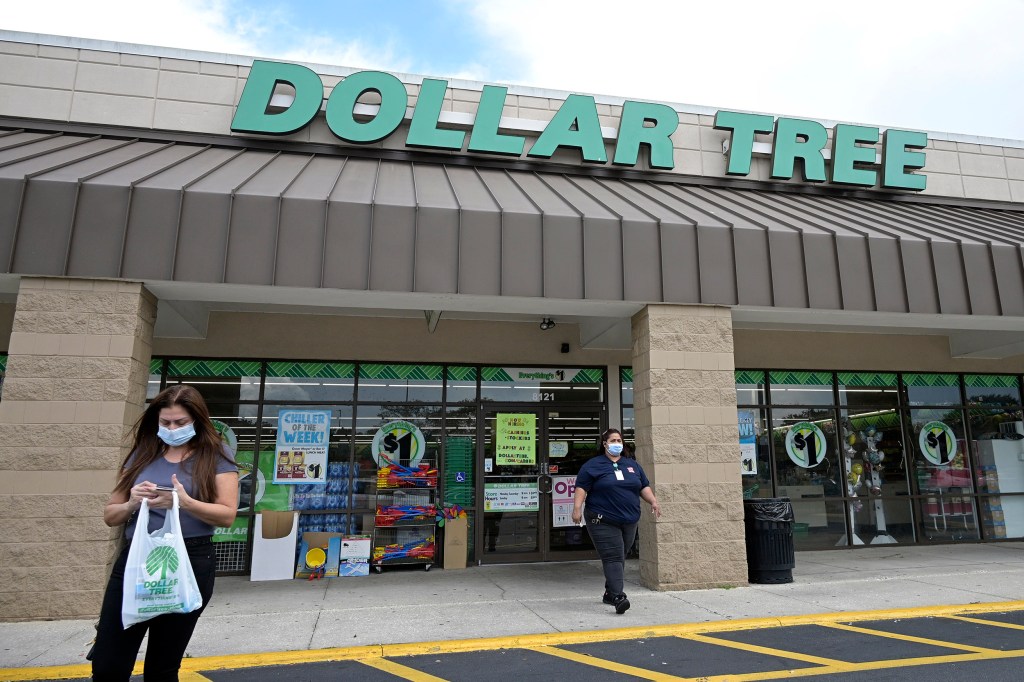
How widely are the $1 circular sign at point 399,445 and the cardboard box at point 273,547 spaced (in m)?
1.65

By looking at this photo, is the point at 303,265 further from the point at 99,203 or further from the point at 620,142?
the point at 620,142

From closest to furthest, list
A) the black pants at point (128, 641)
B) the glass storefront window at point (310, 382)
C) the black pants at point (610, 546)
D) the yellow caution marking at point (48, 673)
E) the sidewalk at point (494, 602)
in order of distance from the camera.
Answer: the black pants at point (128, 641) → the yellow caution marking at point (48, 673) → the sidewalk at point (494, 602) → the black pants at point (610, 546) → the glass storefront window at point (310, 382)

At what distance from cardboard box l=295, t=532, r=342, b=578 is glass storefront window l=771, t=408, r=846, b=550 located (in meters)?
7.41

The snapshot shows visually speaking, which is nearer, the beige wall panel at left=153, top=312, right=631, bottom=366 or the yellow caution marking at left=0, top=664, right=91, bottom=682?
the yellow caution marking at left=0, top=664, right=91, bottom=682

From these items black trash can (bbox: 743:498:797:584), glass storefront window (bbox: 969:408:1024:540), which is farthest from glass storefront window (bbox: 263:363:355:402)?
glass storefront window (bbox: 969:408:1024:540)

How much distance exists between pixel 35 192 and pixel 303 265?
9.12 ft

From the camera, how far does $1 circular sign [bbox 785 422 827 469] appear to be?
1142 centimetres

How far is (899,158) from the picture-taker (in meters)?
11.2

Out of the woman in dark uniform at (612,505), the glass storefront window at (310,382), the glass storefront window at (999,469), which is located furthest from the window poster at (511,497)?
the glass storefront window at (999,469)

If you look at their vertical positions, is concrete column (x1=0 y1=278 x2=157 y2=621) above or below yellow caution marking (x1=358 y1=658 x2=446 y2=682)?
above

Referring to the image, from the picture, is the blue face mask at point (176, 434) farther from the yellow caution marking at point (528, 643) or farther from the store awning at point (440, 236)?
the store awning at point (440, 236)

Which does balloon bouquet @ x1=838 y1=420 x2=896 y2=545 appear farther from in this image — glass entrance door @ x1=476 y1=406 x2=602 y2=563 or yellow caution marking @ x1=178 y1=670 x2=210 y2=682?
yellow caution marking @ x1=178 y1=670 x2=210 y2=682

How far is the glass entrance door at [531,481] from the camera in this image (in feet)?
33.8

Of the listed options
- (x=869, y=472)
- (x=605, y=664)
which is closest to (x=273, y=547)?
(x=605, y=664)
